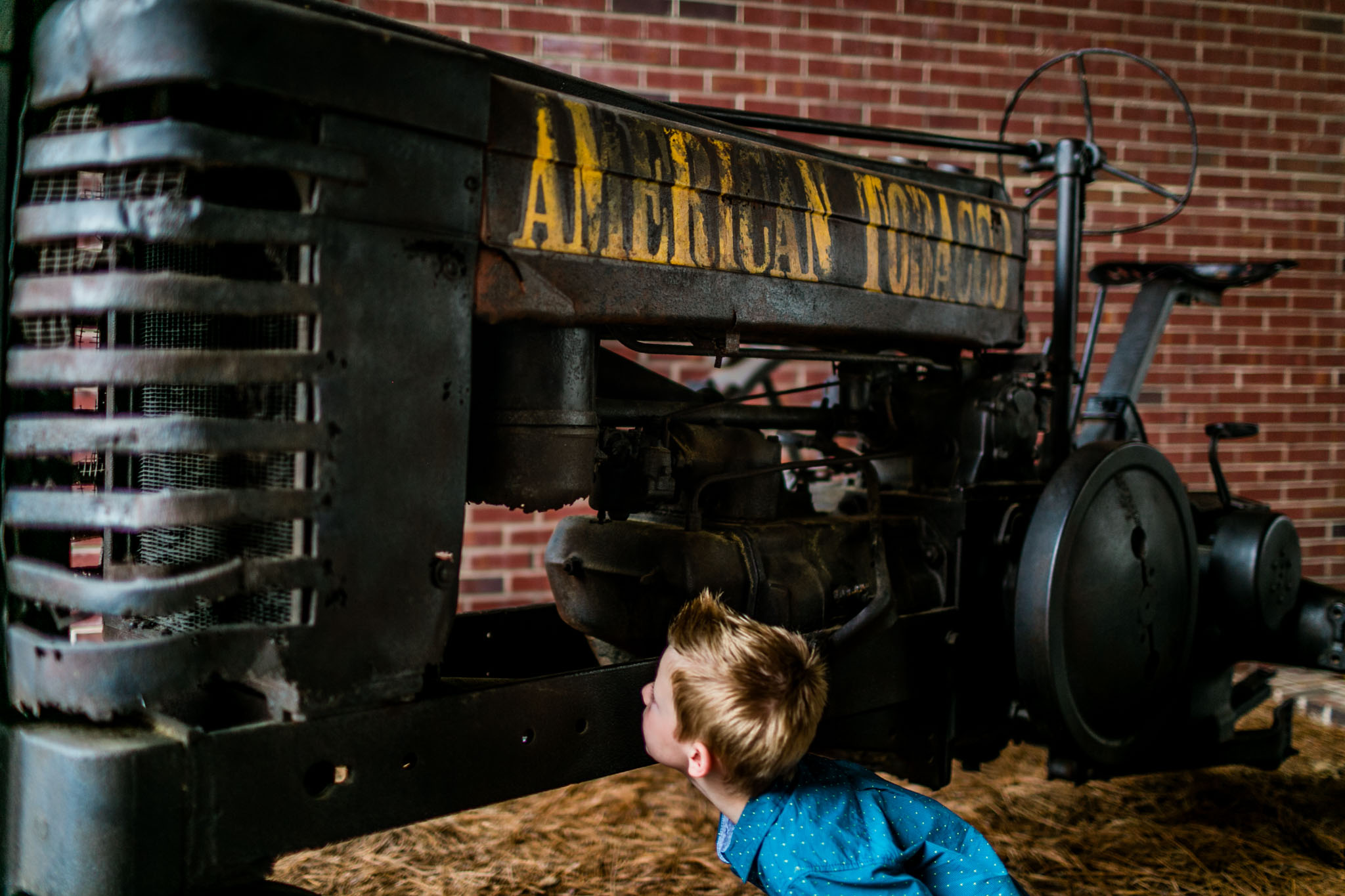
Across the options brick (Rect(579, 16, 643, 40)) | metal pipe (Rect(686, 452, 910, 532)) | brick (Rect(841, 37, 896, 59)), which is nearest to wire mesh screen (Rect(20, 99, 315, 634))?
metal pipe (Rect(686, 452, 910, 532))

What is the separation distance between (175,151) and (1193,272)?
2700mm

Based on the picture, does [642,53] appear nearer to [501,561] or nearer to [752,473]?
[501,561]

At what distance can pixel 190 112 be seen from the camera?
114 centimetres

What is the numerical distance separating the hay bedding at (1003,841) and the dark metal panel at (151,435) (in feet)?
4.47

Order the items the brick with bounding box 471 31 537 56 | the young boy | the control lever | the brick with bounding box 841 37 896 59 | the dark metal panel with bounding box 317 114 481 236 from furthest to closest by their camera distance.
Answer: the brick with bounding box 841 37 896 59 < the brick with bounding box 471 31 537 56 < the control lever < the young boy < the dark metal panel with bounding box 317 114 481 236

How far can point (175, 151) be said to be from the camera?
3.47 ft

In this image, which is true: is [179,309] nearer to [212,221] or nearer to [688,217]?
[212,221]

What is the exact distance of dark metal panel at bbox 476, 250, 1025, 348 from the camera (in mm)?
1351

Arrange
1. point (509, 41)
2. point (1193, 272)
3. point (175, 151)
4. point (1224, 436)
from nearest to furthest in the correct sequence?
1. point (175, 151)
2. point (1224, 436)
3. point (1193, 272)
4. point (509, 41)

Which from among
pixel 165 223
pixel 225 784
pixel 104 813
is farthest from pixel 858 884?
pixel 165 223

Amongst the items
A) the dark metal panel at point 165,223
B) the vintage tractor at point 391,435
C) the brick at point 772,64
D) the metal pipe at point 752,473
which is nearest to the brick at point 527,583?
the vintage tractor at point 391,435

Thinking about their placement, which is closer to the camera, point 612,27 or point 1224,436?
point 1224,436

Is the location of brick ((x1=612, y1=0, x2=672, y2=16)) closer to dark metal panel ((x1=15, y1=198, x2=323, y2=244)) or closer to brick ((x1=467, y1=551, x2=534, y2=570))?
brick ((x1=467, y1=551, x2=534, y2=570))

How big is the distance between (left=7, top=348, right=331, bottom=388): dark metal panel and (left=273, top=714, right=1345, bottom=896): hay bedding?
4.70 ft
